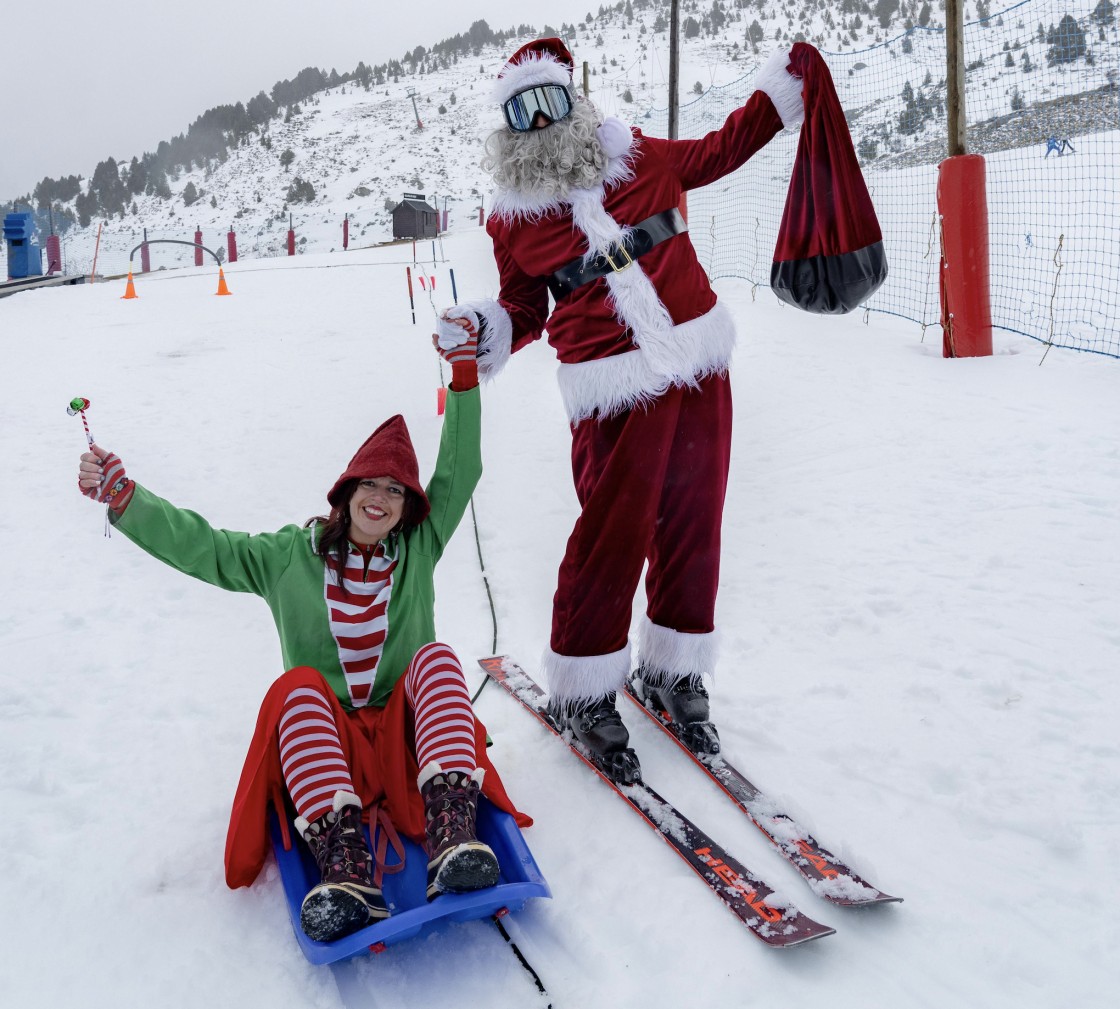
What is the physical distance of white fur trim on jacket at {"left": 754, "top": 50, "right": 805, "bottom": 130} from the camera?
2.18 metres

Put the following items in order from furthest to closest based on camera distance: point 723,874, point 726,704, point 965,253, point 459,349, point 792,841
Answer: point 965,253 < point 726,704 < point 459,349 < point 792,841 < point 723,874

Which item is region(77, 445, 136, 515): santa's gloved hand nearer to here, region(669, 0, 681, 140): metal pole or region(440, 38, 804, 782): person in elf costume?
region(440, 38, 804, 782): person in elf costume

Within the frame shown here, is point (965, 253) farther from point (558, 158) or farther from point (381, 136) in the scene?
point (381, 136)

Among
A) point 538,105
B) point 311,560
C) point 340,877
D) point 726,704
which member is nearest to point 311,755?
point 340,877

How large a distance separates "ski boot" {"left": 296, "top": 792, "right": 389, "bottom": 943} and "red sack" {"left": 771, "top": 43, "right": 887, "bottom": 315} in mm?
1567

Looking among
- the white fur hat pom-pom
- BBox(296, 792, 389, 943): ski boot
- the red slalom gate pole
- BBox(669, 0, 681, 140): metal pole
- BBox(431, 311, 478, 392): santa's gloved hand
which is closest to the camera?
BBox(296, 792, 389, 943): ski boot

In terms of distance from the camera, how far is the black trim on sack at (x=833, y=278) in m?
2.17

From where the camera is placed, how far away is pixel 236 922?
1.78 m

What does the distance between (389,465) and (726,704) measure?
1.31 metres

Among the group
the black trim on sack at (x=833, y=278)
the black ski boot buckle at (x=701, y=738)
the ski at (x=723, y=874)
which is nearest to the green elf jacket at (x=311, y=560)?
the ski at (x=723, y=874)

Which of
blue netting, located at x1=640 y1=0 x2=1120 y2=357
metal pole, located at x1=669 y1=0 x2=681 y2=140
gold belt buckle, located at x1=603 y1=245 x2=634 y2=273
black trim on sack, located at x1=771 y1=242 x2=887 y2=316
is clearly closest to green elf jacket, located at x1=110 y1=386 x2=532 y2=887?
gold belt buckle, located at x1=603 y1=245 x2=634 y2=273

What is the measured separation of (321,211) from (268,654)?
128 ft

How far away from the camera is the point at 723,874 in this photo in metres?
1.89

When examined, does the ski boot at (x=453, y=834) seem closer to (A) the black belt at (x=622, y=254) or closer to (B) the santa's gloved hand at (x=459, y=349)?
(B) the santa's gloved hand at (x=459, y=349)
